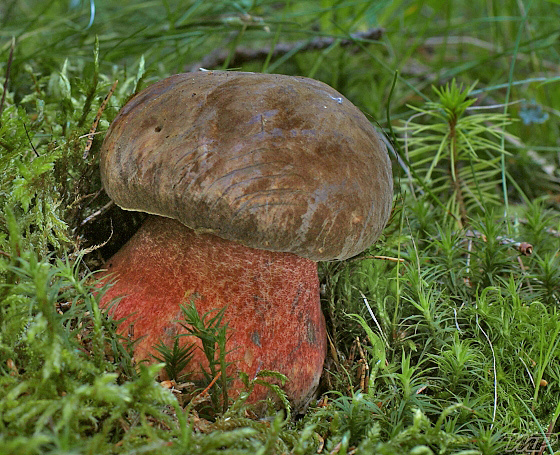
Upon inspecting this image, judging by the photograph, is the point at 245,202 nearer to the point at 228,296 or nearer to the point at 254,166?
the point at 254,166

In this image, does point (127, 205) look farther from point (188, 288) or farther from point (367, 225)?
point (367, 225)

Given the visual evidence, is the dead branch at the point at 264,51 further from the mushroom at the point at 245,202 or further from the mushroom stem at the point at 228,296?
the mushroom stem at the point at 228,296

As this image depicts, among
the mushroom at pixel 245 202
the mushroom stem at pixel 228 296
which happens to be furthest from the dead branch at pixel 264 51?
the mushroom stem at pixel 228 296

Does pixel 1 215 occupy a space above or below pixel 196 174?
below

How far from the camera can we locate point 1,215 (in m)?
1.33

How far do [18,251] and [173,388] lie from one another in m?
0.46

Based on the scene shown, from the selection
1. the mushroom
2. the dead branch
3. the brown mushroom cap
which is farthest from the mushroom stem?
the dead branch

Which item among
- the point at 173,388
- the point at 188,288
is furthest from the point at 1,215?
the point at 173,388

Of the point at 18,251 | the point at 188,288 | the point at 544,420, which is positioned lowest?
the point at 544,420

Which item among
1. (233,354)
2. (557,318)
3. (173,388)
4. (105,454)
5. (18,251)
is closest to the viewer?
(105,454)

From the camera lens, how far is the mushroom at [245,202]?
1095 mm

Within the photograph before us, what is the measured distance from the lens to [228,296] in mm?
1300

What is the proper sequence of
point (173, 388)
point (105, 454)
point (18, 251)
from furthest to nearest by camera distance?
point (173, 388) < point (18, 251) < point (105, 454)

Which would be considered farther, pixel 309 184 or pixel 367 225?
pixel 367 225
